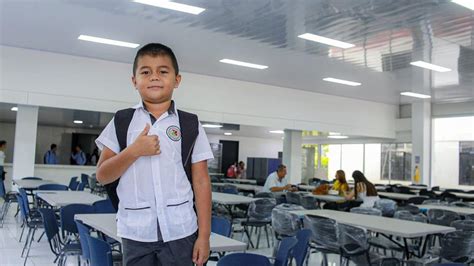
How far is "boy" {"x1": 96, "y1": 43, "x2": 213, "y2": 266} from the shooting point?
162 cm

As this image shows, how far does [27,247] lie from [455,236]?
17.7 ft

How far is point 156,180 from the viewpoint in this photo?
64.0 inches

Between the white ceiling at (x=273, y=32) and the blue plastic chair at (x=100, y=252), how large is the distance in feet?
13.7

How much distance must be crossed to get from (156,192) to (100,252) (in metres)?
1.64

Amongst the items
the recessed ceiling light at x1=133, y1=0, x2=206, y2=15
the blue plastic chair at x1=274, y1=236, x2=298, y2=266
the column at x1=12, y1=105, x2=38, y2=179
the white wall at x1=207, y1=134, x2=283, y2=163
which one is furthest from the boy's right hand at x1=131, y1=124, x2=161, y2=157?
the white wall at x1=207, y1=134, x2=283, y2=163

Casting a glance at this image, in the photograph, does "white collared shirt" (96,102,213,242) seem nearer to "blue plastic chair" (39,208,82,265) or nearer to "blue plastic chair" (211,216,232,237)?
"blue plastic chair" (211,216,232,237)

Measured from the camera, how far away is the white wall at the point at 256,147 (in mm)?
23259

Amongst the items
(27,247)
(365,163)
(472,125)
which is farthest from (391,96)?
(27,247)

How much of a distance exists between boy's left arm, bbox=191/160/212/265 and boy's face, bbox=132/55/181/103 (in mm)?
291

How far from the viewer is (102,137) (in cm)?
170

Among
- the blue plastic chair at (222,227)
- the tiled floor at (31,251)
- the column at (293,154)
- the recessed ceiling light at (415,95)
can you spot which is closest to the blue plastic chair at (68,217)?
the tiled floor at (31,251)

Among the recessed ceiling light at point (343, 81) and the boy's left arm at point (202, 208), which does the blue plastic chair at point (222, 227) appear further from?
the recessed ceiling light at point (343, 81)

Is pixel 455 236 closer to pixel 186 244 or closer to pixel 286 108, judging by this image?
pixel 186 244

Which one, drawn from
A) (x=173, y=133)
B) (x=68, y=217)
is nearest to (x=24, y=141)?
(x=68, y=217)
